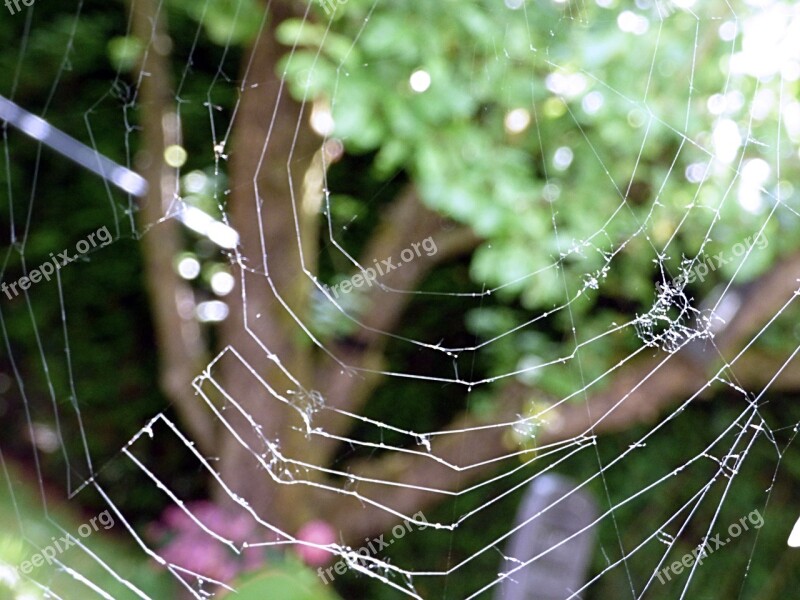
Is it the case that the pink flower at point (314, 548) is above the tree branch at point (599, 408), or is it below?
below

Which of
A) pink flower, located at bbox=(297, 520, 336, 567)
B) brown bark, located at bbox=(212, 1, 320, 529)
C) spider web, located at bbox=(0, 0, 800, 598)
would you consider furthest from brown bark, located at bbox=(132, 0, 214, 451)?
pink flower, located at bbox=(297, 520, 336, 567)

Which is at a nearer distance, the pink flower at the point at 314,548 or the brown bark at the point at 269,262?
the pink flower at the point at 314,548

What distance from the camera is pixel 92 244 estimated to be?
2.19 meters

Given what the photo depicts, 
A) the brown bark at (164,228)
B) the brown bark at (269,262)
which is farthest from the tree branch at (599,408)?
the brown bark at (164,228)

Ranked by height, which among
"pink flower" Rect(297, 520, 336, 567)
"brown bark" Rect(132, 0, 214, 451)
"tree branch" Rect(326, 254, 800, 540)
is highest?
"brown bark" Rect(132, 0, 214, 451)

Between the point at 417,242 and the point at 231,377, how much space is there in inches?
19.4

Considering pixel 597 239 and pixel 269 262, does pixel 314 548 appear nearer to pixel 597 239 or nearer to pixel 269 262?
pixel 269 262

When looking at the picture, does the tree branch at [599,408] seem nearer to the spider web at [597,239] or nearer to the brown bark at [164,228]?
the spider web at [597,239]

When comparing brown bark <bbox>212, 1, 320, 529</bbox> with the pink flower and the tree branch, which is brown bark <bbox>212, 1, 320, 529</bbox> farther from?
the tree branch

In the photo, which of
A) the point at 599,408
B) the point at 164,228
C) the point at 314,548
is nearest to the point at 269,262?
the point at 164,228

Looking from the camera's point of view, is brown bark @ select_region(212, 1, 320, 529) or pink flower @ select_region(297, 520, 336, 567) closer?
pink flower @ select_region(297, 520, 336, 567)

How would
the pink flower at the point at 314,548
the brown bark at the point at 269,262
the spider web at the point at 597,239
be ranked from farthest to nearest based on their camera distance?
the brown bark at the point at 269,262 < the pink flower at the point at 314,548 < the spider web at the point at 597,239

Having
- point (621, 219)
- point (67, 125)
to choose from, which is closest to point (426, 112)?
point (621, 219)

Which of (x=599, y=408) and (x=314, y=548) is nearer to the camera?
(x=314, y=548)
